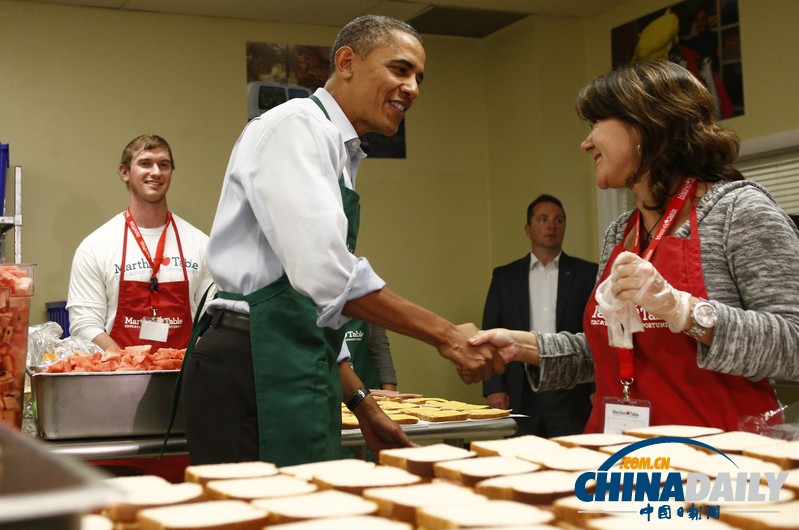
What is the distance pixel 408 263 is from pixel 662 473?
5226 mm

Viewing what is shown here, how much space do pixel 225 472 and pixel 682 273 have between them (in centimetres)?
116

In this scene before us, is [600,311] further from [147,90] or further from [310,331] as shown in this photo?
[147,90]

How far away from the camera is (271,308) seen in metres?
1.95

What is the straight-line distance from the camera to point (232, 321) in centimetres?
201

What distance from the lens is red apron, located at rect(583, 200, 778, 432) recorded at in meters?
1.91

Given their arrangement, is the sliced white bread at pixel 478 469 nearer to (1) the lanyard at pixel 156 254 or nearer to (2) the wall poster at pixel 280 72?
(1) the lanyard at pixel 156 254

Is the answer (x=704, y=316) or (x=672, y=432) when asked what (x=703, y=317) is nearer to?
(x=704, y=316)

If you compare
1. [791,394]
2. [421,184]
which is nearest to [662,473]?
[791,394]

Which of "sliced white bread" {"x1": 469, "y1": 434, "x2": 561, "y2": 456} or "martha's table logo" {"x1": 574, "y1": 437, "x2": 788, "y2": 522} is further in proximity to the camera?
"sliced white bread" {"x1": 469, "y1": 434, "x2": 561, "y2": 456}

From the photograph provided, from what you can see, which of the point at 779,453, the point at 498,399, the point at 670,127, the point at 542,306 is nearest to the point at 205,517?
the point at 779,453

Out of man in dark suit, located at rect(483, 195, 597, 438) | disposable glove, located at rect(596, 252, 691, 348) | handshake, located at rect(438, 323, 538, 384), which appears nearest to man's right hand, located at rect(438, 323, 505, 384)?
Result: handshake, located at rect(438, 323, 538, 384)

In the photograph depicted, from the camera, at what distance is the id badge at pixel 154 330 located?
4.04m

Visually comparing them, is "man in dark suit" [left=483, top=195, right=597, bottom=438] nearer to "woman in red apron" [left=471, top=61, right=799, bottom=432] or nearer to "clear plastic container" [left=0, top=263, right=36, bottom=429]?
"woman in red apron" [left=471, top=61, right=799, bottom=432]

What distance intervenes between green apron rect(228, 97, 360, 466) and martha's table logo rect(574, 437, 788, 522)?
925 millimetres
